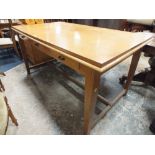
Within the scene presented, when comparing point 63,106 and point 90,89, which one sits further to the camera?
point 63,106

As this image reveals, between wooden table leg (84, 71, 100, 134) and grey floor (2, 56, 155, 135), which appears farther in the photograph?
grey floor (2, 56, 155, 135)

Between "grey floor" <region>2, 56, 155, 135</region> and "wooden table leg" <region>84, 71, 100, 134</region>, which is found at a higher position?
"wooden table leg" <region>84, 71, 100, 134</region>

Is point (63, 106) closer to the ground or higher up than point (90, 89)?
closer to the ground

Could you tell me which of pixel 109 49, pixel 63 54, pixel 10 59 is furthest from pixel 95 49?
pixel 10 59

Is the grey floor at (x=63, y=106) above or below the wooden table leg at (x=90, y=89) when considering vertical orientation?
below

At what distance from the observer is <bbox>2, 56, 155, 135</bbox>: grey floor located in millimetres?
1319

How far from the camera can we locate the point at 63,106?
1.58 metres

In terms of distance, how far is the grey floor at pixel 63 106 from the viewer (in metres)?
1.32

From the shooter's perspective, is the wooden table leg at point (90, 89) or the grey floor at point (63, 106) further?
the grey floor at point (63, 106)

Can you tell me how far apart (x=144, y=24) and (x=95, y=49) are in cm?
264
